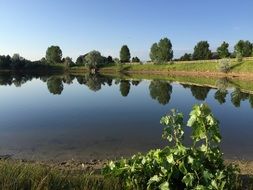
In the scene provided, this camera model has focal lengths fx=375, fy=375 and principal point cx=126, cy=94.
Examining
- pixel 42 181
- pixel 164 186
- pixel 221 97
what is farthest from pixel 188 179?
pixel 221 97

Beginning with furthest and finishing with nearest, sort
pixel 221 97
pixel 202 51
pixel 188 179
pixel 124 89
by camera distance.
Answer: pixel 202 51 < pixel 124 89 < pixel 221 97 < pixel 188 179

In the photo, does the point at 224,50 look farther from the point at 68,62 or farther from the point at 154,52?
the point at 68,62

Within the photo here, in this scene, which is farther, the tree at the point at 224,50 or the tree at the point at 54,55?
the tree at the point at 54,55

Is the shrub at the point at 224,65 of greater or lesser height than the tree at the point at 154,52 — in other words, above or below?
below

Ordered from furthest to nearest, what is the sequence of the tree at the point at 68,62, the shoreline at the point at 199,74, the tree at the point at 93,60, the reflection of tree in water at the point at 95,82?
the tree at the point at 68,62 → the tree at the point at 93,60 → the shoreline at the point at 199,74 → the reflection of tree in water at the point at 95,82

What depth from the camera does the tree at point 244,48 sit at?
11981 cm

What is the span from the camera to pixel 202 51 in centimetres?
14150

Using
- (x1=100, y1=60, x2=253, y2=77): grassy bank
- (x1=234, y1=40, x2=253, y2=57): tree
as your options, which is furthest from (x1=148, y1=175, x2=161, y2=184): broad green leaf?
(x1=234, y1=40, x2=253, y2=57): tree

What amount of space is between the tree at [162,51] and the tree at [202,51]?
12582mm

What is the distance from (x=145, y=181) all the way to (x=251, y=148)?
17841 mm

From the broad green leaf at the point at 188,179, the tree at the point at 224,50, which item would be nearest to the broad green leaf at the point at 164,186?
the broad green leaf at the point at 188,179

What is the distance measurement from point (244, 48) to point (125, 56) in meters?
64.3

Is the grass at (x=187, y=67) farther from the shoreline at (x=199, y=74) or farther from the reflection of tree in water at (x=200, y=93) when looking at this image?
the reflection of tree in water at (x=200, y=93)

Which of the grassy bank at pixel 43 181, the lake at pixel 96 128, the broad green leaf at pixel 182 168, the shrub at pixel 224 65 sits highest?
the shrub at pixel 224 65
